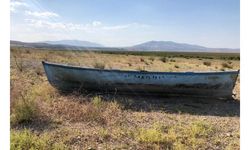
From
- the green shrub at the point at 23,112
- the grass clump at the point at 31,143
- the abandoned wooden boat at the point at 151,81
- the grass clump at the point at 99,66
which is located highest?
the grass clump at the point at 99,66

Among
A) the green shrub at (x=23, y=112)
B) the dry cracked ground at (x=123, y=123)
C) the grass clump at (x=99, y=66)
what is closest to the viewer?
the dry cracked ground at (x=123, y=123)

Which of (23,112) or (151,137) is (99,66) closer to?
(23,112)

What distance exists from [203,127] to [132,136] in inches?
42.8

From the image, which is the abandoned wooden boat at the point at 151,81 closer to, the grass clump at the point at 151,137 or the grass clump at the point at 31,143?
the grass clump at the point at 151,137

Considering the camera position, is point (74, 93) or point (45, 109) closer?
point (45, 109)

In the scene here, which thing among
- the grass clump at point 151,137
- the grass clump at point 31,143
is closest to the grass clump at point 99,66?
the grass clump at point 151,137

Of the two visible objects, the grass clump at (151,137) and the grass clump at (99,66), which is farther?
the grass clump at (99,66)

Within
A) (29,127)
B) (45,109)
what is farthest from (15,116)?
(45,109)

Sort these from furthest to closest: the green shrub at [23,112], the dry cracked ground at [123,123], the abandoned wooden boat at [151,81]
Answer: the abandoned wooden boat at [151,81]
the green shrub at [23,112]
the dry cracked ground at [123,123]

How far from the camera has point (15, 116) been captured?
521cm

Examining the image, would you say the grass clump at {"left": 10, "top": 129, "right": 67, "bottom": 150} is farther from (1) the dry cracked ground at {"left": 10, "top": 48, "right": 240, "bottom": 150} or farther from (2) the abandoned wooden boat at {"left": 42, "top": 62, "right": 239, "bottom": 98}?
(2) the abandoned wooden boat at {"left": 42, "top": 62, "right": 239, "bottom": 98}

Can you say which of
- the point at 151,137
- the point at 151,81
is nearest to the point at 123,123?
the point at 151,137

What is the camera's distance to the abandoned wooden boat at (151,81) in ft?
23.8
